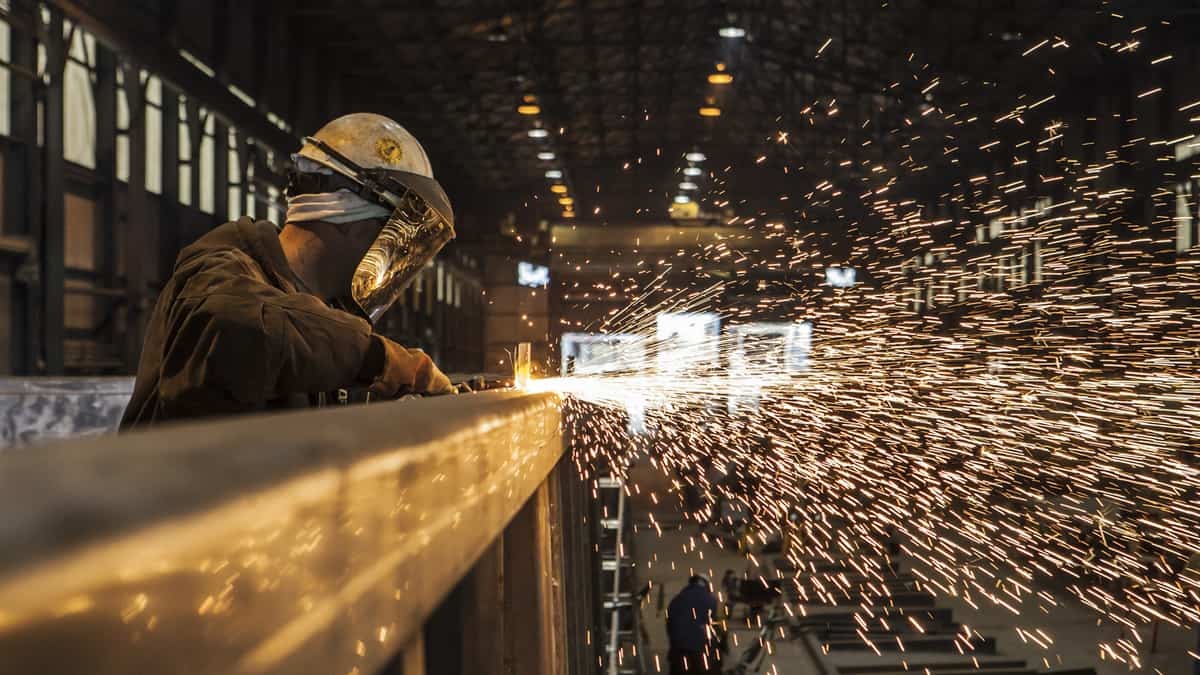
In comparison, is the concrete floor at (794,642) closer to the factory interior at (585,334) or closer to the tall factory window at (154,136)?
the factory interior at (585,334)

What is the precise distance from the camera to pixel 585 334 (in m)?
15.1

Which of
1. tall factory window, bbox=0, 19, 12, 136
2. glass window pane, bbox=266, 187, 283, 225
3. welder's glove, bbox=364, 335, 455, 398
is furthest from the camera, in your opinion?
glass window pane, bbox=266, 187, 283, 225

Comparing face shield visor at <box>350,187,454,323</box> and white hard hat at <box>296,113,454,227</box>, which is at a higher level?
white hard hat at <box>296,113,454,227</box>

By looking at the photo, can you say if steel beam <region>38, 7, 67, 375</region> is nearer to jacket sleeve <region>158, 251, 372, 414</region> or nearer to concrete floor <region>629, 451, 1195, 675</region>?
concrete floor <region>629, 451, 1195, 675</region>

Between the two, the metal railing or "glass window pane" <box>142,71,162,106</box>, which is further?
"glass window pane" <box>142,71,162,106</box>

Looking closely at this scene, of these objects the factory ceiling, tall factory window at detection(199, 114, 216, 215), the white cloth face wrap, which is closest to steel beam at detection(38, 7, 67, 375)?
tall factory window at detection(199, 114, 216, 215)

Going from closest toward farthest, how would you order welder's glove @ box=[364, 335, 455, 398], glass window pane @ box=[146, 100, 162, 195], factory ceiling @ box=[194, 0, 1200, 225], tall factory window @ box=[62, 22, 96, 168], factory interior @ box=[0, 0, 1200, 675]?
factory interior @ box=[0, 0, 1200, 675], welder's glove @ box=[364, 335, 455, 398], tall factory window @ box=[62, 22, 96, 168], glass window pane @ box=[146, 100, 162, 195], factory ceiling @ box=[194, 0, 1200, 225]

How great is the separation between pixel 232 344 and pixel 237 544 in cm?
155

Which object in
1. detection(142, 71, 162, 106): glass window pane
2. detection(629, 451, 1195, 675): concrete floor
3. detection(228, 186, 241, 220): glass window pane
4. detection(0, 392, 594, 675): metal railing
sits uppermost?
detection(142, 71, 162, 106): glass window pane

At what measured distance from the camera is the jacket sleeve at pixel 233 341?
1.86 meters

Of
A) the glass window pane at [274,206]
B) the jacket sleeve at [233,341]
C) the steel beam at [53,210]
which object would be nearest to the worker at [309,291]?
the jacket sleeve at [233,341]

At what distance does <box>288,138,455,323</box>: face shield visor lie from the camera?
2668 mm

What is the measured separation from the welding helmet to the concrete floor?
8967 mm

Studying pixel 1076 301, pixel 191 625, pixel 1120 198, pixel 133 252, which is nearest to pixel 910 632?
pixel 1076 301
